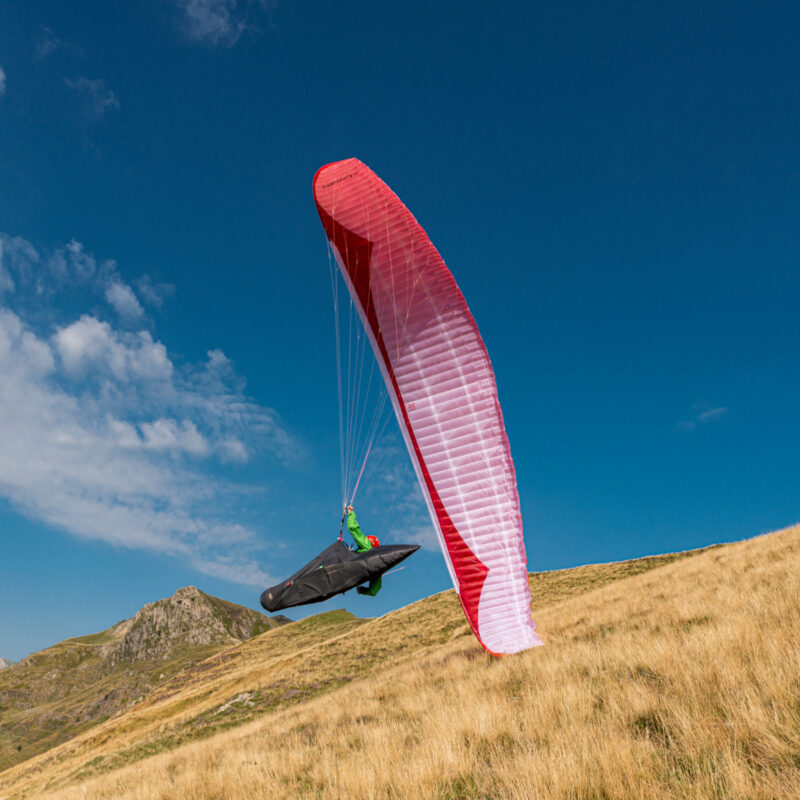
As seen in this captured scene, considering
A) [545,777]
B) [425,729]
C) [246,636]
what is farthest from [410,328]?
[246,636]

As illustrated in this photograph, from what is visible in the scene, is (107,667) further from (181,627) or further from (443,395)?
(443,395)

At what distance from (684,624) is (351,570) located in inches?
220

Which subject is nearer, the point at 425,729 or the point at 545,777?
the point at 545,777

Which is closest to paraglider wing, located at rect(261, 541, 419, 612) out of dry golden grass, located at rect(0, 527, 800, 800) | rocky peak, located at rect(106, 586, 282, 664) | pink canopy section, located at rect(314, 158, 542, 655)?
pink canopy section, located at rect(314, 158, 542, 655)

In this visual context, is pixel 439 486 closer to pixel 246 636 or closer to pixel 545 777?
pixel 545 777

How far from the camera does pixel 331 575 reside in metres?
8.99

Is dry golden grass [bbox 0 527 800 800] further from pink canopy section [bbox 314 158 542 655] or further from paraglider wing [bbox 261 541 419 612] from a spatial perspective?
paraglider wing [bbox 261 541 419 612]

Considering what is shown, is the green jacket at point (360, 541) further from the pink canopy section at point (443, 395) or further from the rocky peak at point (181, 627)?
the rocky peak at point (181, 627)

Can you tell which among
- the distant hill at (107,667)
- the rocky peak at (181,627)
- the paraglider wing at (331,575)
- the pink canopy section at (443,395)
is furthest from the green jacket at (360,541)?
the rocky peak at (181,627)

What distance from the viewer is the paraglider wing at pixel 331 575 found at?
898 cm

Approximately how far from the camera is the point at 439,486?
995cm

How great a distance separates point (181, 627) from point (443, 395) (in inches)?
3091

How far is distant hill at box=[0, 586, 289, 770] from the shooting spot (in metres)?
49.6

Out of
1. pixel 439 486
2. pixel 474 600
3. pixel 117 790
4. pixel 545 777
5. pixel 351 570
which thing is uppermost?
pixel 439 486
